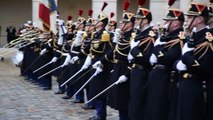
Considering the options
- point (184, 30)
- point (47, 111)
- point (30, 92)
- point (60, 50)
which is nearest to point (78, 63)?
point (47, 111)

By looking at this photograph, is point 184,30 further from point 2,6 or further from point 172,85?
point 2,6

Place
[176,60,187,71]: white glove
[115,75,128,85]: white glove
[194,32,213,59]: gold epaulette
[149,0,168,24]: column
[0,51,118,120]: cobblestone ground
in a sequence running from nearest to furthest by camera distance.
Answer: [194,32,213,59]: gold epaulette → [176,60,187,71]: white glove → [115,75,128,85]: white glove → [0,51,118,120]: cobblestone ground → [149,0,168,24]: column

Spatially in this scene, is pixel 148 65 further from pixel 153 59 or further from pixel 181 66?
pixel 181 66

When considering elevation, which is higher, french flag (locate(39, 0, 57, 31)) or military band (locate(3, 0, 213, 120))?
french flag (locate(39, 0, 57, 31))

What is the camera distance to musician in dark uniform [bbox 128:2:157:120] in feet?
21.7

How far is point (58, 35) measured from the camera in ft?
40.1

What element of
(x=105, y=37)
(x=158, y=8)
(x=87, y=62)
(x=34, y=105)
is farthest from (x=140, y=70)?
(x=158, y=8)

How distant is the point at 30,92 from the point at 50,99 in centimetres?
139

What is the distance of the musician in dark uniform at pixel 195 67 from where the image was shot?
536cm

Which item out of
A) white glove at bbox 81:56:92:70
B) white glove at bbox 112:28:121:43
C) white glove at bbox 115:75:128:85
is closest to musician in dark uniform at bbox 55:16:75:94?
white glove at bbox 81:56:92:70

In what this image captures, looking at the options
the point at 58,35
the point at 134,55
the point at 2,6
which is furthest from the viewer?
the point at 2,6

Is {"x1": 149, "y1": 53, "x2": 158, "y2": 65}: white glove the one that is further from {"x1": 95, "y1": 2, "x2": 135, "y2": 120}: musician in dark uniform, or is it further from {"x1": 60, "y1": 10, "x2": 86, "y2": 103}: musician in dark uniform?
{"x1": 60, "y1": 10, "x2": 86, "y2": 103}: musician in dark uniform

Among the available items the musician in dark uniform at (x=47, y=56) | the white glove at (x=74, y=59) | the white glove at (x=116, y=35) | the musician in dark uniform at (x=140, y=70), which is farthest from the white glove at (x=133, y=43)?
the musician in dark uniform at (x=47, y=56)

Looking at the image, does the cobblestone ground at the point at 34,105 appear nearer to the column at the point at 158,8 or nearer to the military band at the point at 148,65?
the military band at the point at 148,65
